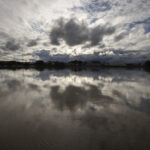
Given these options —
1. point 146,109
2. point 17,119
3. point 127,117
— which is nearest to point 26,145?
point 17,119

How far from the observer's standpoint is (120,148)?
3.09 m

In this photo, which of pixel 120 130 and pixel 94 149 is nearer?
pixel 94 149

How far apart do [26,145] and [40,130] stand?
0.78 m

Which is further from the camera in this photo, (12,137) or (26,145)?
(12,137)

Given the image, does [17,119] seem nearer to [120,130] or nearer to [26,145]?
[26,145]

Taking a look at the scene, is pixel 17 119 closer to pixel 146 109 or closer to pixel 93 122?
pixel 93 122

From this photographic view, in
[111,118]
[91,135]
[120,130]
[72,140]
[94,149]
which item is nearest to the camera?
[94,149]

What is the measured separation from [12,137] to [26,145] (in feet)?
2.22

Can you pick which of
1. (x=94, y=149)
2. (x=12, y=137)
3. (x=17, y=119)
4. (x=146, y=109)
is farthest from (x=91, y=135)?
(x=146, y=109)

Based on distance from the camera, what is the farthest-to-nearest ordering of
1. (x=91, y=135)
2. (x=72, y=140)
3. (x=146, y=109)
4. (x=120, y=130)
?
(x=146, y=109), (x=120, y=130), (x=91, y=135), (x=72, y=140)

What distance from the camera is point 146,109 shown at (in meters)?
5.94

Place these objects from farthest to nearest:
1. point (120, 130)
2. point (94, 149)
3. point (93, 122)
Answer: point (93, 122) < point (120, 130) < point (94, 149)

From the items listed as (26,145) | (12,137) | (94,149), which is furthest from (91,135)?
(12,137)

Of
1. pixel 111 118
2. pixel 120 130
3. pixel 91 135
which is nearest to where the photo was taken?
pixel 91 135
